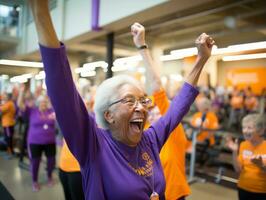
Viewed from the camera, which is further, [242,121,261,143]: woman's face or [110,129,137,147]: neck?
[242,121,261,143]: woman's face

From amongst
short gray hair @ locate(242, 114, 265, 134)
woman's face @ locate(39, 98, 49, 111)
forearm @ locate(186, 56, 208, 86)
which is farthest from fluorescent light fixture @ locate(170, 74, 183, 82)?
forearm @ locate(186, 56, 208, 86)

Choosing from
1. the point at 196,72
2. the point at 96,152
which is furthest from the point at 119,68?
the point at 96,152

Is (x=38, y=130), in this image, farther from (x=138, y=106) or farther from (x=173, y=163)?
(x=138, y=106)

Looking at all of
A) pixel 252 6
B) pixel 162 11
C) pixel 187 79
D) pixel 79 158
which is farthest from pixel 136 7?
pixel 79 158

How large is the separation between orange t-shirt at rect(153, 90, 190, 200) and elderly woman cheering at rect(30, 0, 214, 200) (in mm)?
490

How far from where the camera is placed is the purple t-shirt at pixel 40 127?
3416 mm

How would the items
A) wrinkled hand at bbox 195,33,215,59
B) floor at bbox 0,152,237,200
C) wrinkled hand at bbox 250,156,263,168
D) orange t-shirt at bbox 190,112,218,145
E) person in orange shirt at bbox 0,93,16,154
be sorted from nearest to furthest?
1. wrinkled hand at bbox 195,33,215,59
2. wrinkled hand at bbox 250,156,263,168
3. floor at bbox 0,152,237,200
4. person in orange shirt at bbox 0,93,16,154
5. orange t-shirt at bbox 190,112,218,145

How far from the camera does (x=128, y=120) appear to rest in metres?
0.89

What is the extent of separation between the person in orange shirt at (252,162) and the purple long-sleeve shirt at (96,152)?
1.12 m

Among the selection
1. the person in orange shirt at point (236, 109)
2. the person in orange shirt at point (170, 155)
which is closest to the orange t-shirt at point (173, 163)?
the person in orange shirt at point (170, 155)

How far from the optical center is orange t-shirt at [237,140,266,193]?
6.02 feet

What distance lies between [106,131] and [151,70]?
630 mm

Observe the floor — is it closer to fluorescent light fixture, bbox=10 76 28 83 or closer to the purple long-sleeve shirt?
fluorescent light fixture, bbox=10 76 28 83

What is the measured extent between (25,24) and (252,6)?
2610 mm
